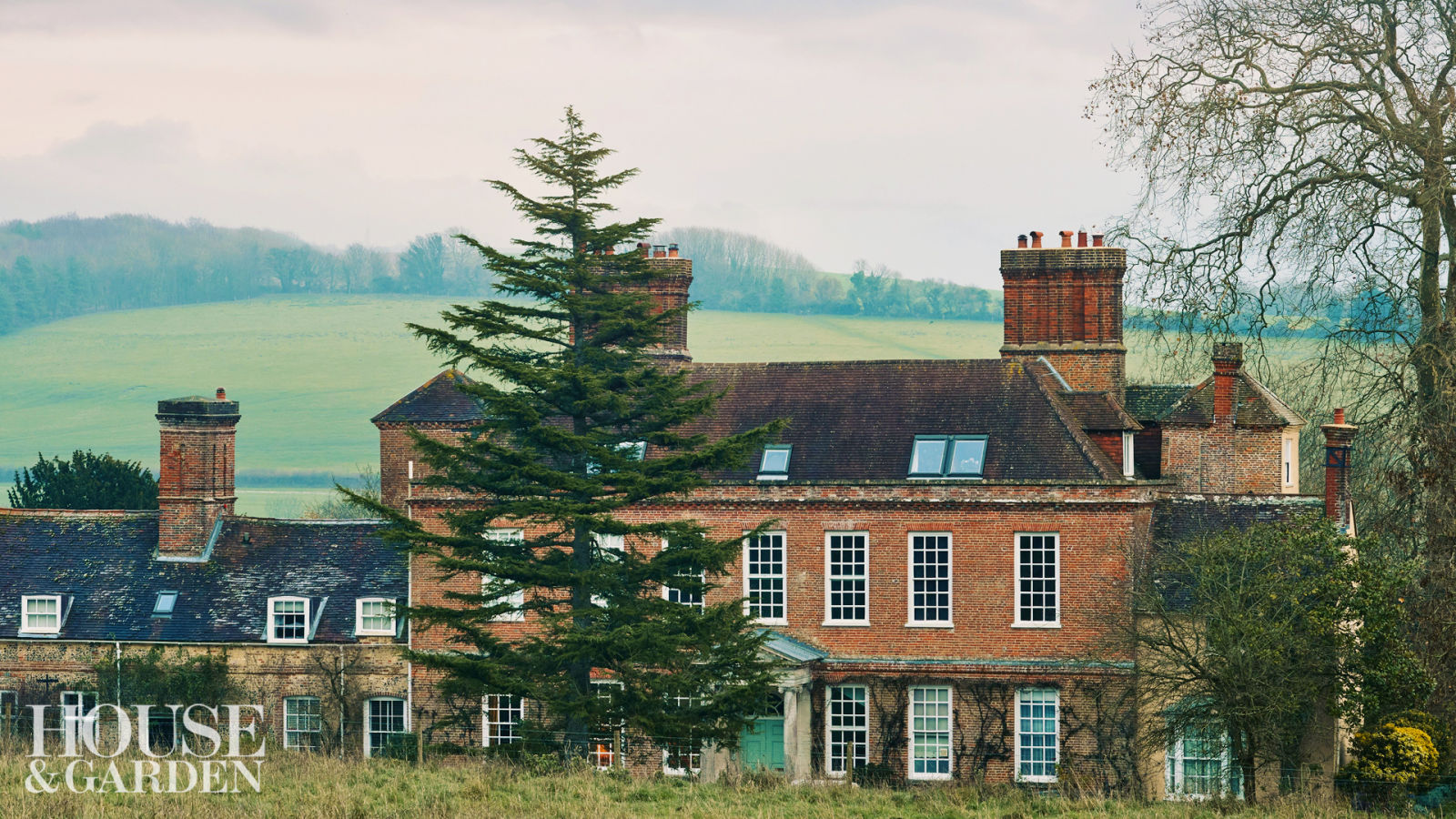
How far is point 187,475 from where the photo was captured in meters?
37.4

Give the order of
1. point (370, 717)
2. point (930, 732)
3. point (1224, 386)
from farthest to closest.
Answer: point (370, 717), point (1224, 386), point (930, 732)

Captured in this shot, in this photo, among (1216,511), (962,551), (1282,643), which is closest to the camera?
(1282,643)

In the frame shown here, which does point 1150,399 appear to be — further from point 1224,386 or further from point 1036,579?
point 1036,579

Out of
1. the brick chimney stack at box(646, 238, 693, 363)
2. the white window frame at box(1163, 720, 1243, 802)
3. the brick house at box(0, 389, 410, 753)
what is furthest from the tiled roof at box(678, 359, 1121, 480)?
the brick house at box(0, 389, 410, 753)

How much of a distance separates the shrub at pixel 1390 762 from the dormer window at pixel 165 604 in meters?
25.6

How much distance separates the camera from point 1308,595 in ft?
83.4

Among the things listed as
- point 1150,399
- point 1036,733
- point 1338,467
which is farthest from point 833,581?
point 1338,467

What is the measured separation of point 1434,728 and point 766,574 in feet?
44.2

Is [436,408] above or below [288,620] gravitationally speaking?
above

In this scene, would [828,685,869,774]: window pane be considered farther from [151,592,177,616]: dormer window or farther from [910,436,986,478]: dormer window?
Answer: [151,592,177,616]: dormer window

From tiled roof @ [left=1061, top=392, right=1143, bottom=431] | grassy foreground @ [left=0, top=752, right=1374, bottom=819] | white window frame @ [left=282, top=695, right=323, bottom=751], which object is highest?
tiled roof @ [left=1061, top=392, right=1143, bottom=431]

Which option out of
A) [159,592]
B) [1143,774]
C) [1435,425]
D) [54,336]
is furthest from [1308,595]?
[54,336]

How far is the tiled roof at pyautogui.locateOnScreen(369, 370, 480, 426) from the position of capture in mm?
36125

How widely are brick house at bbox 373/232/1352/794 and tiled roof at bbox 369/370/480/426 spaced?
1.59 m
